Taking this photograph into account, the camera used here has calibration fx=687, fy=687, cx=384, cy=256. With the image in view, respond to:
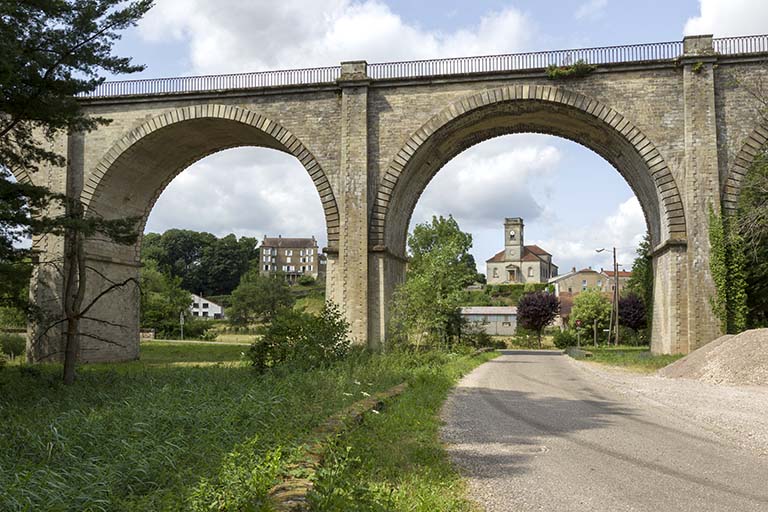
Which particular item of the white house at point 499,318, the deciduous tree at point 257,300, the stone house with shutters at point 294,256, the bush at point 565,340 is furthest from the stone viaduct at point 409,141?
the stone house with shutters at point 294,256

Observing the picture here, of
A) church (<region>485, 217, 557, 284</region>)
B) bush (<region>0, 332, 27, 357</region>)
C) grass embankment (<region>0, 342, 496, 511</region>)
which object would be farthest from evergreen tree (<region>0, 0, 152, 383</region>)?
church (<region>485, 217, 557, 284</region>)

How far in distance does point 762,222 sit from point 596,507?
18167mm

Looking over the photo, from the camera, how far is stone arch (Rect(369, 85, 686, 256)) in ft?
74.6

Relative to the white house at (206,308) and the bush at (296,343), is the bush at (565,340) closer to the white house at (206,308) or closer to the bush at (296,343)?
the bush at (296,343)

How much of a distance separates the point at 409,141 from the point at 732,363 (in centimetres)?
1259

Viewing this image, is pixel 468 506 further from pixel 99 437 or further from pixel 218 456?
pixel 99 437

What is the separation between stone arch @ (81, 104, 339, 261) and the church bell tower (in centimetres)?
10142

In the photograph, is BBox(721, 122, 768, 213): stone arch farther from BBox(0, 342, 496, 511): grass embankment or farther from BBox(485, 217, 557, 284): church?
BBox(485, 217, 557, 284): church

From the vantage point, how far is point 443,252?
103 ft

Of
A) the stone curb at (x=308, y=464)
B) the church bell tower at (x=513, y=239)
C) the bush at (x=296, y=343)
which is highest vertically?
the church bell tower at (x=513, y=239)

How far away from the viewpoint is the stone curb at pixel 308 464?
4375mm

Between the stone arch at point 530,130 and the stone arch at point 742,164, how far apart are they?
152 centimetres

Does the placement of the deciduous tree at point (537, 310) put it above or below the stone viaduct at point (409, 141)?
below

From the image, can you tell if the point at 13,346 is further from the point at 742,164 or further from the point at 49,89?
the point at 742,164
